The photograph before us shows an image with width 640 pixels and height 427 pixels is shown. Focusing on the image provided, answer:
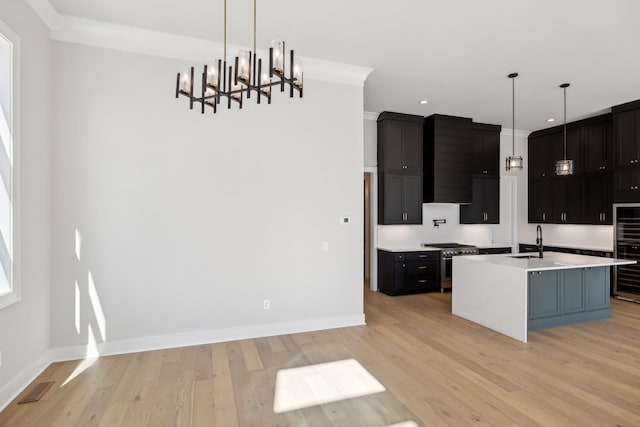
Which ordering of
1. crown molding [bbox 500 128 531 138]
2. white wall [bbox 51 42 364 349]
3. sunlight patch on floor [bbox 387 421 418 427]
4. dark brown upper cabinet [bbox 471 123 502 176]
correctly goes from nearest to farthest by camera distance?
sunlight patch on floor [bbox 387 421 418 427]
white wall [bbox 51 42 364 349]
dark brown upper cabinet [bbox 471 123 502 176]
crown molding [bbox 500 128 531 138]

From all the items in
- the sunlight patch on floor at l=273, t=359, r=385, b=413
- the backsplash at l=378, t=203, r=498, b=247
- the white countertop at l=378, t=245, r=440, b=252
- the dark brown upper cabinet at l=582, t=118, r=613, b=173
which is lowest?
the sunlight patch on floor at l=273, t=359, r=385, b=413

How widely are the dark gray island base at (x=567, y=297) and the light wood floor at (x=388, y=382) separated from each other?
193 mm

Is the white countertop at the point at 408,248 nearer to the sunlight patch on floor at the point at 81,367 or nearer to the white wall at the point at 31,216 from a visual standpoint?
the sunlight patch on floor at the point at 81,367

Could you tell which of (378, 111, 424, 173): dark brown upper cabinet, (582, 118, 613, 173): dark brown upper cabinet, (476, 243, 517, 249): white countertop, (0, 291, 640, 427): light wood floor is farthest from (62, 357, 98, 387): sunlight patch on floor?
(582, 118, 613, 173): dark brown upper cabinet

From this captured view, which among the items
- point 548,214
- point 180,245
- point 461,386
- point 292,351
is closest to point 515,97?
point 548,214

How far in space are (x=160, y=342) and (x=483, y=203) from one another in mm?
6354

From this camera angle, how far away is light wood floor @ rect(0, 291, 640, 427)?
92.5 inches

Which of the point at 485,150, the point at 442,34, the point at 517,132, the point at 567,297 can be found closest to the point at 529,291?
the point at 567,297

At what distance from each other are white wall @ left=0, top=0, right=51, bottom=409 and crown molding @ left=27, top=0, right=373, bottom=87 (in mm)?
135

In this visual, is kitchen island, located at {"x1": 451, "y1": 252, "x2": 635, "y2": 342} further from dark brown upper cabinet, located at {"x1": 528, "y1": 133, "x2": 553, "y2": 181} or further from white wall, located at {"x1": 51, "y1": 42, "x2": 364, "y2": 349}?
dark brown upper cabinet, located at {"x1": 528, "y1": 133, "x2": 553, "y2": 181}

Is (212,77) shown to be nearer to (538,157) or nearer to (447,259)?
(447,259)

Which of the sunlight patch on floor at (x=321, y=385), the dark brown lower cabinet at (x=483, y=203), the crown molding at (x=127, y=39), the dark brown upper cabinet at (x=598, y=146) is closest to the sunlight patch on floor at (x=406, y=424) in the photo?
the sunlight patch on floor at (x=321, y=385)

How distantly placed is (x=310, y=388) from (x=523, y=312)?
261 centimetres

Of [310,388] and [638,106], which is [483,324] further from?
[638,106]
